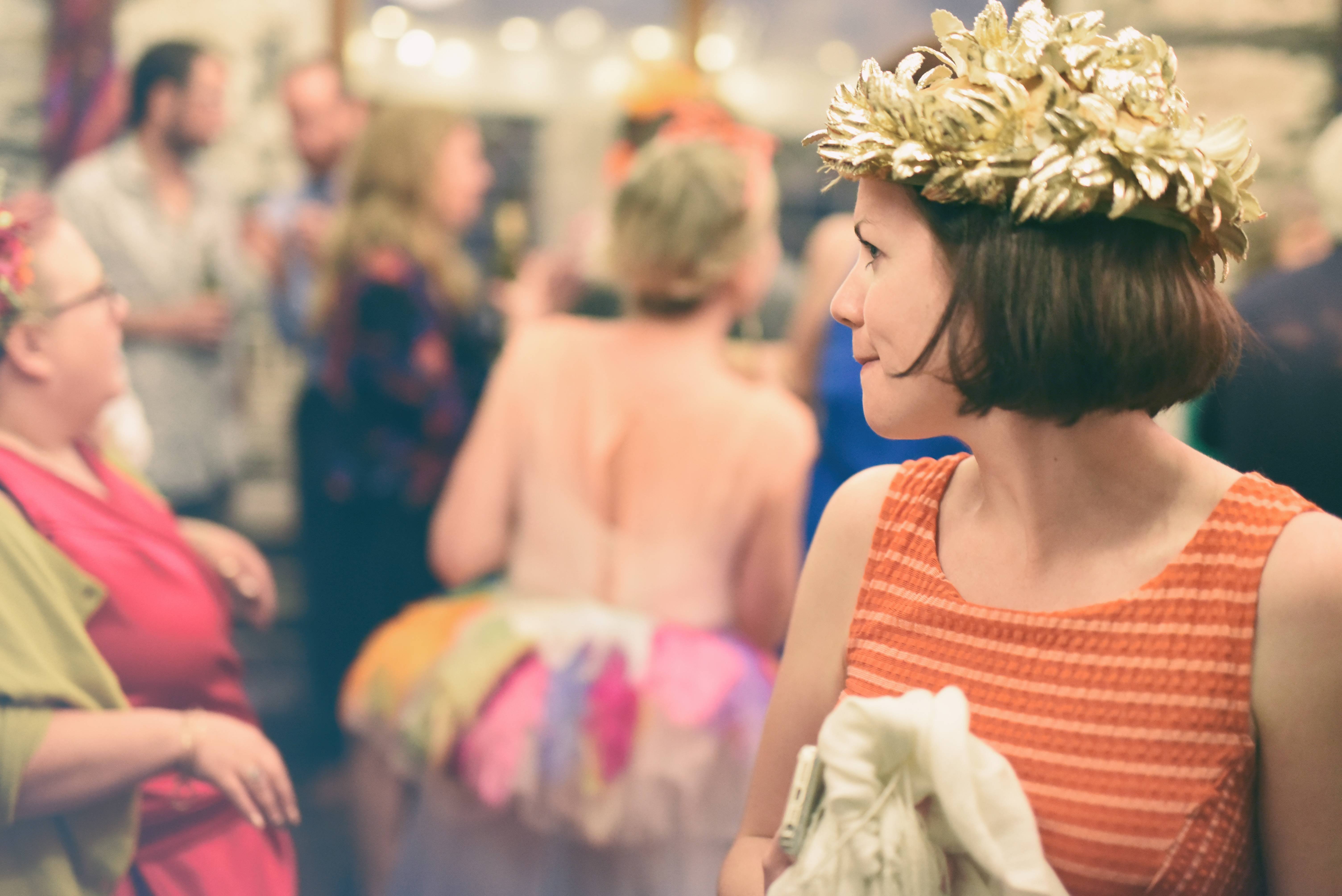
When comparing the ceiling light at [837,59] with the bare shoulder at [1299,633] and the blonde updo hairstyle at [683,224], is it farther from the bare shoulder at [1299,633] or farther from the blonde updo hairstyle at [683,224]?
the bare shoulder at [1299,633]

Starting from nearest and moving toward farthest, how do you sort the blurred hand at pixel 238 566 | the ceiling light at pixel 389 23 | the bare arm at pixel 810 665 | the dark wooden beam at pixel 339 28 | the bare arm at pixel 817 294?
the bare arm at pixel 810 665, the blurred hand at pixel 238 566, the bare arm at pixel 817 294, the dark wooden beam at pixel 339 28, the ceiling light at pixel 389 23

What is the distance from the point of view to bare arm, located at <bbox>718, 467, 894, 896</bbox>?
117cm

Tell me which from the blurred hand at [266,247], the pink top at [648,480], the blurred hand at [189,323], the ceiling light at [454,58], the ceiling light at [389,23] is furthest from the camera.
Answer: the ceiling light at [454,58]

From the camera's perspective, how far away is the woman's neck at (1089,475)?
3.46 feet

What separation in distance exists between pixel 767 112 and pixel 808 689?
3.14 metres

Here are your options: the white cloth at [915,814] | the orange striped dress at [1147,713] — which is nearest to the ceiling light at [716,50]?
the orange striped dress at [1147,713]

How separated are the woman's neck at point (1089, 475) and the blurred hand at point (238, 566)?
941mm

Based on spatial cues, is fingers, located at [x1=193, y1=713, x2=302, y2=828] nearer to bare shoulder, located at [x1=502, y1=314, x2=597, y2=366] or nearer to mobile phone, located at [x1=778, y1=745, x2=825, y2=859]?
mobile phone, located at [x1=778, y1=745, x2=825, y2=859]

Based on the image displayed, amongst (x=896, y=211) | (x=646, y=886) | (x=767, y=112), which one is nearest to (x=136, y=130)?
(x=896, y=211)

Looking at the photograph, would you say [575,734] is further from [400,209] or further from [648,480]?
[400,209]

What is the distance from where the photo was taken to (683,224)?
2.24 metres

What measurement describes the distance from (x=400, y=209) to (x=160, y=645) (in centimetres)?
171

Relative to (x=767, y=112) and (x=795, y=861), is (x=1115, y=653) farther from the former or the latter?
(x=767, y=112)

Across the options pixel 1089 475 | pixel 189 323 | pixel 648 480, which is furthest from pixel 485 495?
pixel 1089 475
